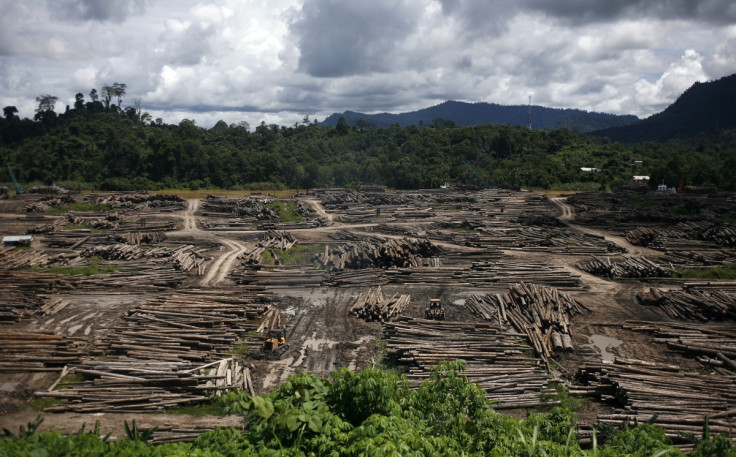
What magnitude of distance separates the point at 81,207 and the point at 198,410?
4234cm

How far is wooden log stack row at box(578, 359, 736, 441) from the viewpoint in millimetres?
11102

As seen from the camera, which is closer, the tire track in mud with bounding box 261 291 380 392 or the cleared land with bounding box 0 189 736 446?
the cleared land with bounding box 0 189 736 446

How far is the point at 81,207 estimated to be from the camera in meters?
46.2

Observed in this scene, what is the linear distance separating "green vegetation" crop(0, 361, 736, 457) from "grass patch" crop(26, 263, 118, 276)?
787 inches

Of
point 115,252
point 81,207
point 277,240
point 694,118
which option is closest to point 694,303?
point 277,240

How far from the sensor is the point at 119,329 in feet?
53.6

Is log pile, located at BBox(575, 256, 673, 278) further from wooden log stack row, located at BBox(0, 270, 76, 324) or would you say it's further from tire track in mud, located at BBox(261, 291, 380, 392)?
wooden log stack row, located at BBox(0, 270, 76, 324)

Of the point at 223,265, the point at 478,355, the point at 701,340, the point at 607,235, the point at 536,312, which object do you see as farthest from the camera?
the point at 607,235

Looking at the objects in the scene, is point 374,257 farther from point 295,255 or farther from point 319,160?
point 319,160

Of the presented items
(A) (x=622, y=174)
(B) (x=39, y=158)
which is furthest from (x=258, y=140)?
(A) (x=622, y=174)

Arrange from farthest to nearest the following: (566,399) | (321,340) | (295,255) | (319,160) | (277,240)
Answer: (319,160) < (277,240) < (295,255) < (321,340) < (566,399)

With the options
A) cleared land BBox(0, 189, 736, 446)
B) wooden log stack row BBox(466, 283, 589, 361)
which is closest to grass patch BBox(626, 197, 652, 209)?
cleared land BBox(0, 189, 736, 446)

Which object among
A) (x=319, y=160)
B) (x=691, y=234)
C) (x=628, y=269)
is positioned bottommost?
(x=628, y=269)

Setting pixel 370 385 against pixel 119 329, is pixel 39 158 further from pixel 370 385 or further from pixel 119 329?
pixel 370 385
